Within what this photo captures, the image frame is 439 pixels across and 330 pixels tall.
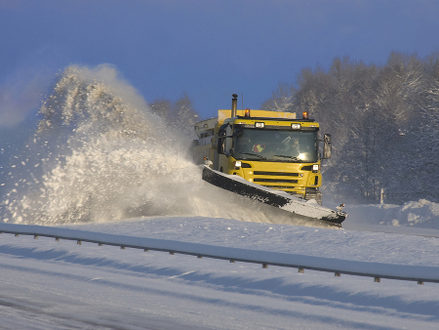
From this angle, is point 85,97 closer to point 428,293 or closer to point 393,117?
point 428,293

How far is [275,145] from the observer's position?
17797mm

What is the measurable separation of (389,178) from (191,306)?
4481 cm

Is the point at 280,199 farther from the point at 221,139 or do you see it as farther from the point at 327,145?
the point at 221,139

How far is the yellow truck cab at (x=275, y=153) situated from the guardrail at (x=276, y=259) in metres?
5.28

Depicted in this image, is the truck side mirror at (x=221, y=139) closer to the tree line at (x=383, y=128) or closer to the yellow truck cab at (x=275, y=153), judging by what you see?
the yellow truck cab at (x=275, y=153)

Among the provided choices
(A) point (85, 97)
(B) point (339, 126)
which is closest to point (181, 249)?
(A) point (85, 97)

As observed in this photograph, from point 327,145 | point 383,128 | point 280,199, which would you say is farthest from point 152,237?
point 383,128

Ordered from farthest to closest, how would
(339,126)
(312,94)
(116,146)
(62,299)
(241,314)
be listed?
(312,94), (339,126), (116,146), (62,299), (241,314)

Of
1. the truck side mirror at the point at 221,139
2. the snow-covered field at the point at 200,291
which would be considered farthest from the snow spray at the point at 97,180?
the snow-covered field at the point at 200,291

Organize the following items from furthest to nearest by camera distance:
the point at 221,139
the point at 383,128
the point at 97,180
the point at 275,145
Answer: the point at 383,128 < the point at 97,180 < the point at 221,139 < the point at 275,145

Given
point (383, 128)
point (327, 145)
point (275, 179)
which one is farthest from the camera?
point (383, 128)

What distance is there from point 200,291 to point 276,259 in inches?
73.5

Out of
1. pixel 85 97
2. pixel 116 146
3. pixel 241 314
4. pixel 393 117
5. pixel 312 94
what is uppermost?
pixel 312 94

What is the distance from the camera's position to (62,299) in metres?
7.47
